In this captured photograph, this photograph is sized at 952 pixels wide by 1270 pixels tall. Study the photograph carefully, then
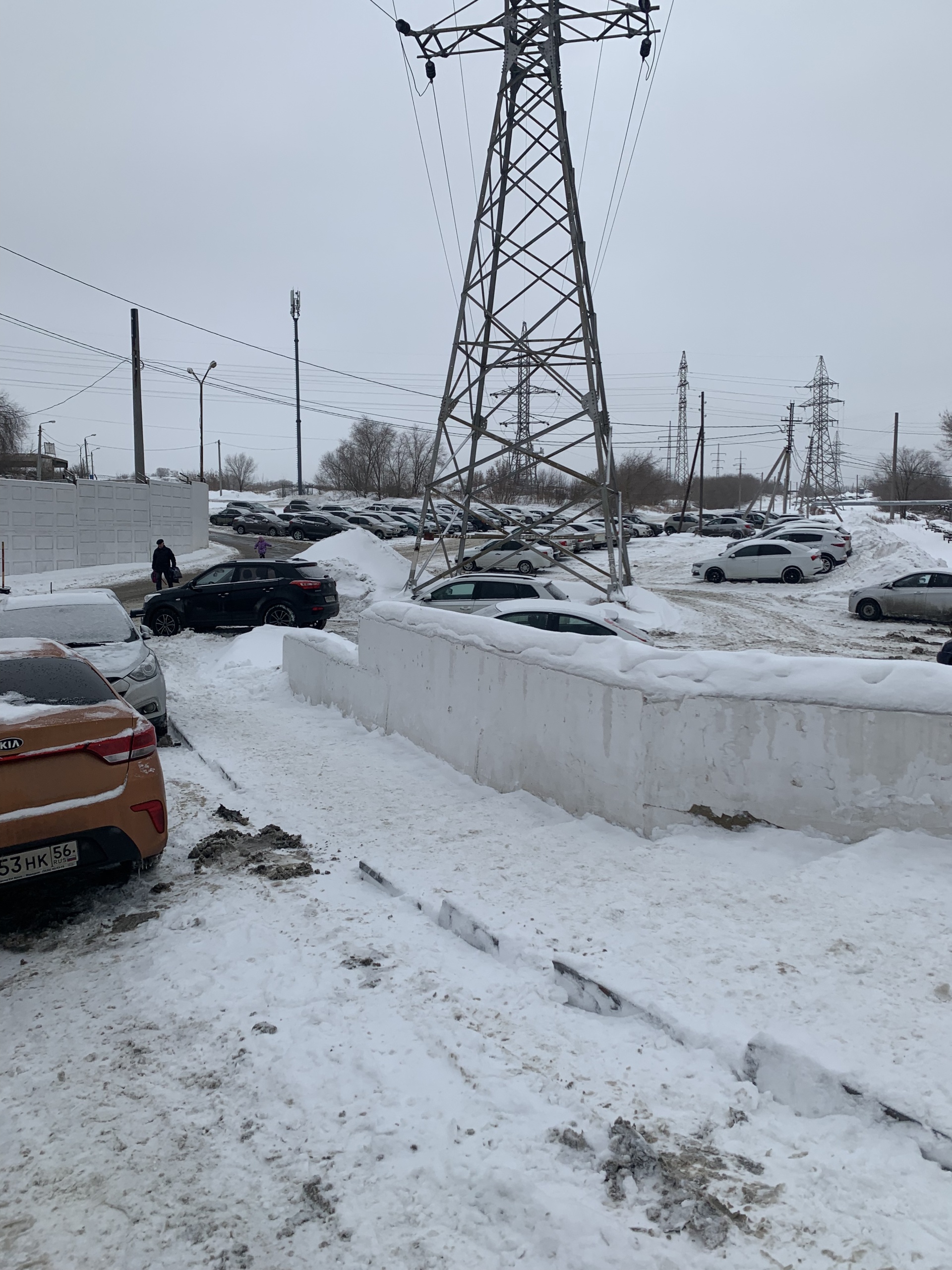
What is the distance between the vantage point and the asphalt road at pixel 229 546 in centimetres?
2551

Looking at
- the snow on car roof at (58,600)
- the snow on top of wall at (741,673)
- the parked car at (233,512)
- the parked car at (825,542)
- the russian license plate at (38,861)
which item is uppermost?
the parked car at (233,512)

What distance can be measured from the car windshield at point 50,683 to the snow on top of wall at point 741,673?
2.85m

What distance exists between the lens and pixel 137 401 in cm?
3278

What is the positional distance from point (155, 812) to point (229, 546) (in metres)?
41.0

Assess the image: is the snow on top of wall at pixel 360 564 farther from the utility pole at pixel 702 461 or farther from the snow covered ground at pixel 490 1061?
the utility pole at pixel 702 461

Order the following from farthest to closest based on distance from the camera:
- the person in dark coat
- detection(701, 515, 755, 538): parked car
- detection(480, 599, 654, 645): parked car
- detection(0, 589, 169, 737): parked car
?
detection(701, 515, 755, 538): parked car
the person in dark coat
detection(480, 599, 654, 645): parked car
detection(0, 589, 169, 737): parked car

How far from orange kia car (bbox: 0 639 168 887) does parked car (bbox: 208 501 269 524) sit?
5582 cm

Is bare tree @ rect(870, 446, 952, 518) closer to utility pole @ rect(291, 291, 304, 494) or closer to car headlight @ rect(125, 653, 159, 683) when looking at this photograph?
utility pole @ rect(291, 291, 304, 494)

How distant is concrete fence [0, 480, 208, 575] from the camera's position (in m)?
29.4

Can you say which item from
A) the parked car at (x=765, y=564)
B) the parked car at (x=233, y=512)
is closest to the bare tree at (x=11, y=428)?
the parked car at (x=233, y=512)

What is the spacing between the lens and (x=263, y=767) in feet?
25.4

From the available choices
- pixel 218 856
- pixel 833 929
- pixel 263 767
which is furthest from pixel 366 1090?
pixel 263 767

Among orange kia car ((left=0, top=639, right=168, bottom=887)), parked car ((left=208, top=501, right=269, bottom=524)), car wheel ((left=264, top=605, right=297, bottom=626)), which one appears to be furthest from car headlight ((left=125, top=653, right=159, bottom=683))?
parked car ((left=208, top=501, right=269, bottom=524))

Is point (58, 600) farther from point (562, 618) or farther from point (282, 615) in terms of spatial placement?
point (282, 615)
